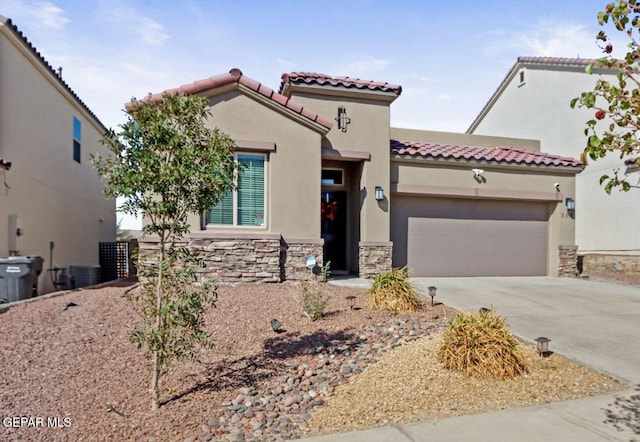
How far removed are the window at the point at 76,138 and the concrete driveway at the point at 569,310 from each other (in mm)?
12190

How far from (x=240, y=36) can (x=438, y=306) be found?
7.48 m

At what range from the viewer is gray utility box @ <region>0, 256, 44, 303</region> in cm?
809

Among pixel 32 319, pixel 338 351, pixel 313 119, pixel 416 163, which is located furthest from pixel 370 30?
pixel 32 319

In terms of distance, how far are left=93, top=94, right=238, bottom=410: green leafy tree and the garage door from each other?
8451 mm

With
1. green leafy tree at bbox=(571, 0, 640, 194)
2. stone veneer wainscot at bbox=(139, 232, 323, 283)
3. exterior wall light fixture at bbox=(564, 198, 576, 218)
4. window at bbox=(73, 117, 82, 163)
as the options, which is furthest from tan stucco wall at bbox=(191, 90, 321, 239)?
exterior wall light fixture at bbox=(564, 198, 576, 218)

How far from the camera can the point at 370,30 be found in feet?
32.0

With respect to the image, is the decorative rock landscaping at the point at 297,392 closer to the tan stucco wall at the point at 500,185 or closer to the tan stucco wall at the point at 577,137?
the tan stucco wall at the point at 500,185

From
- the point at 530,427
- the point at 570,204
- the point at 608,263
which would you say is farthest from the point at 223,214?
the point at 608,263

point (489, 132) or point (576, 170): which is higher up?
point (489, 132)

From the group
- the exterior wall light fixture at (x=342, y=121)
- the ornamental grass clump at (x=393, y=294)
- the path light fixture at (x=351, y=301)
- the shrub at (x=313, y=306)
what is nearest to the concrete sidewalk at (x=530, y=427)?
the shrub at (x=313, y=306)

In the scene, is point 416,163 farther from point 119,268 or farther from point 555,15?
point 119,268

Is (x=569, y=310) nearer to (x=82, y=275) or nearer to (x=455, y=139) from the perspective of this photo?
(x=455, y=139)

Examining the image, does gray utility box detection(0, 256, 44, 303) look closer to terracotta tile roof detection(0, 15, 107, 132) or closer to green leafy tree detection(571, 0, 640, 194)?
terracotta tile roof detection(0, 15, 107, 132)

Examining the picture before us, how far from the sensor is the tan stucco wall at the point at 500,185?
38.7ft
